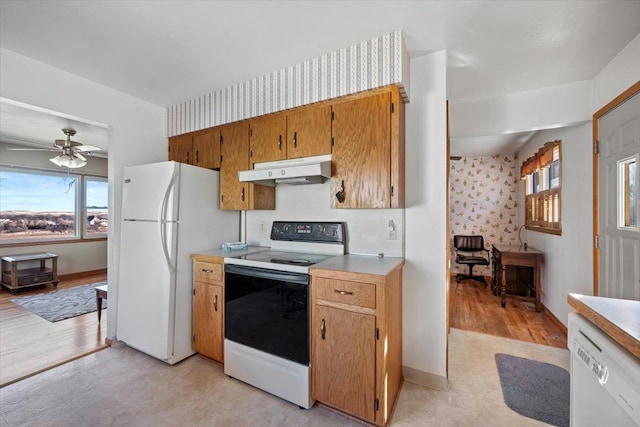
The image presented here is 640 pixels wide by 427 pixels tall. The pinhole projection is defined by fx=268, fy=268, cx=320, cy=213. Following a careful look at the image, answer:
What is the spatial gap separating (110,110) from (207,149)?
3.17ft

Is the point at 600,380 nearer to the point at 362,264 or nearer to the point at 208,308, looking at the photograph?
the point at 362,264

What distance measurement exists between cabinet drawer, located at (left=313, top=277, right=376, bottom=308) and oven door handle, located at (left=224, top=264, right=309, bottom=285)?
0.35 feet

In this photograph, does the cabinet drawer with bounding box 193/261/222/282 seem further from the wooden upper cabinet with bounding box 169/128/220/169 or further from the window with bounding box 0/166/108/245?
the window with bounding box 0/166/108/245

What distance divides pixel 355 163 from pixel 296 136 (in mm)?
591

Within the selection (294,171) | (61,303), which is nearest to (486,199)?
(294,171)

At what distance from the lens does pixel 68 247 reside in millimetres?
5160

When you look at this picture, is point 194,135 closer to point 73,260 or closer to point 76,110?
point 76,110

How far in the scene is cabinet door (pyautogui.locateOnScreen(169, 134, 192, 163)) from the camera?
9.70 feet

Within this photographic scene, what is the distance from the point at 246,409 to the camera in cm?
178

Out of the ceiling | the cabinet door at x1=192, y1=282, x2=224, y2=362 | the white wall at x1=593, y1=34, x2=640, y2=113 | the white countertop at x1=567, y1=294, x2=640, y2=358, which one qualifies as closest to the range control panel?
the cabinet door at x1=192, y1=282, x2=224, y2=362

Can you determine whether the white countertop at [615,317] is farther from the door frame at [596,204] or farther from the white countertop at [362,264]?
the door frame at [596,204]

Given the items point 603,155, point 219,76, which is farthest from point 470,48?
point 219,76

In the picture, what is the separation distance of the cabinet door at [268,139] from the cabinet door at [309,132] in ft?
0.21

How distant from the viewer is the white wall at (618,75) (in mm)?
1827
